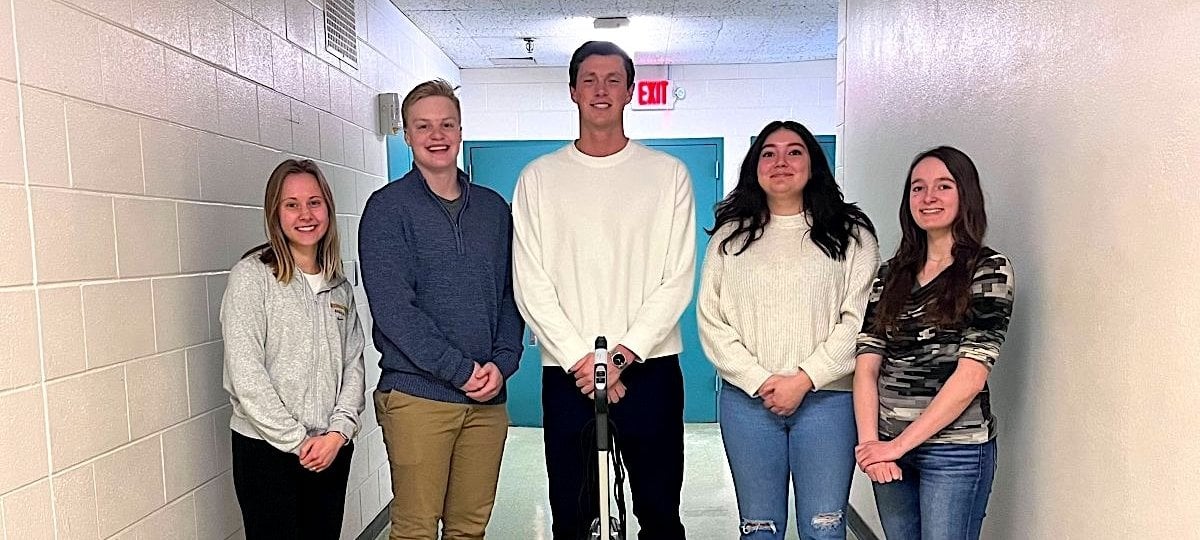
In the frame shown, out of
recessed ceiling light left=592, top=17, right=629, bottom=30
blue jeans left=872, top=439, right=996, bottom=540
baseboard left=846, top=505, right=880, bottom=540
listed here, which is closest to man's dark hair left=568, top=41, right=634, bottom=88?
blue jeans left=872, top=439, right=996, bottom=540

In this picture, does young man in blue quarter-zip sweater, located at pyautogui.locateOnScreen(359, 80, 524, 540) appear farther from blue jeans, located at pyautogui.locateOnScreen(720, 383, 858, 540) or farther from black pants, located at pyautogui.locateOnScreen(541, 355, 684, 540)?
blue jeans, located at pyautogui.locateOnScreen(720, 383, 858, 540)

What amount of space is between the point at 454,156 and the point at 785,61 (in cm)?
395

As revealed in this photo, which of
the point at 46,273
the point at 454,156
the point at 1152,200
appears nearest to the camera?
the point at 1152,200

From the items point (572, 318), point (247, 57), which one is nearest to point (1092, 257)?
point (572, 318)

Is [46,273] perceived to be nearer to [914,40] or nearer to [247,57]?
[247,57]

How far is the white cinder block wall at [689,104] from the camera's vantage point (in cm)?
582

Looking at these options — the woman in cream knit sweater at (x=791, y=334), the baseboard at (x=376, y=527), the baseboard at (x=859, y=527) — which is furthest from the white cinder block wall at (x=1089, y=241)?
the baseboard at (x=376, y=527)

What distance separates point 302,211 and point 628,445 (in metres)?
1.05

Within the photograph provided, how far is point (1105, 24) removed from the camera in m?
1.72

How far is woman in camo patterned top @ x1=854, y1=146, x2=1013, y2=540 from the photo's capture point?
189 centimetres

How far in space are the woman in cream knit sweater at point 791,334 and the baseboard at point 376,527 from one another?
193 cm

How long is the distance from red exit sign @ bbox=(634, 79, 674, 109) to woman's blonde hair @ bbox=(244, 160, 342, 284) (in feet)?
12.3

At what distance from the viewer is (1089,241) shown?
1795mm

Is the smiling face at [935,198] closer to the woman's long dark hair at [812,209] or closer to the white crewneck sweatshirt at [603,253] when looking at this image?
the woman's long dark hair at [812,209]
